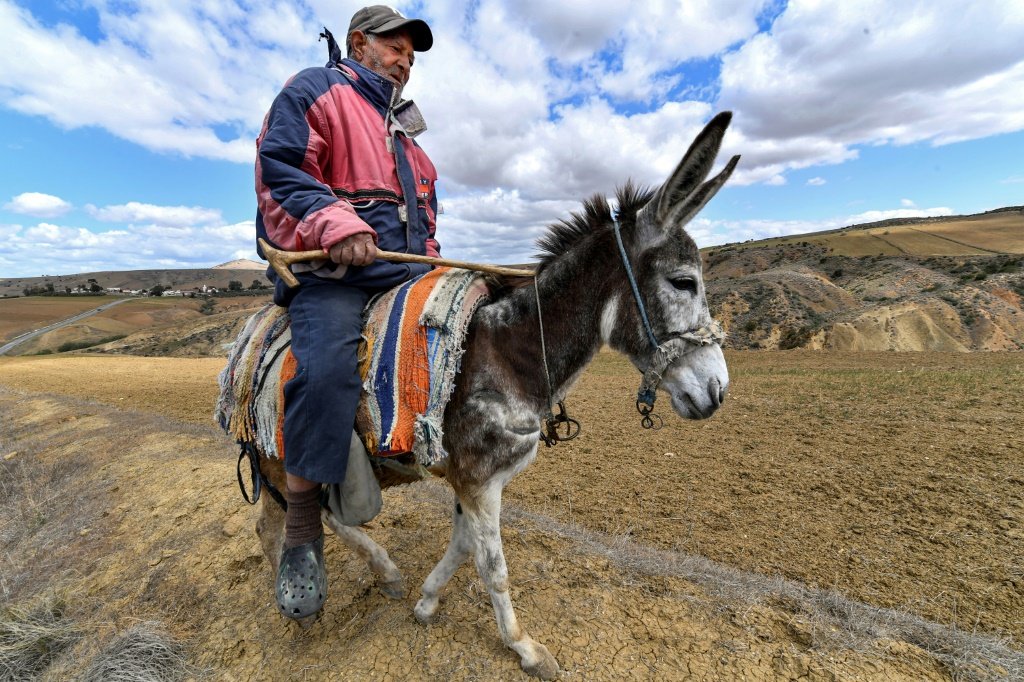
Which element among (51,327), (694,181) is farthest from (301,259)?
(51,327)

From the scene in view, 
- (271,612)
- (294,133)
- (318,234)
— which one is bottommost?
(271,612)

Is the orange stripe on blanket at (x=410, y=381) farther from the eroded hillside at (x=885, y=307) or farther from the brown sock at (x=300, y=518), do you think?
the eroded hillside at (x=885, y=307)

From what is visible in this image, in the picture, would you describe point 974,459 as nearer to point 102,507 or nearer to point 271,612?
point 271,612

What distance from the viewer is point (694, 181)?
1.99 m

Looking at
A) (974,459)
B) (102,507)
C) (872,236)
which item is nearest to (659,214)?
(102,507)

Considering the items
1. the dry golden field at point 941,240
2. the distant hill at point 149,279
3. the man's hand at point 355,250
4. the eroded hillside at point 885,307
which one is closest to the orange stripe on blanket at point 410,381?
the man's hand at point 355,250

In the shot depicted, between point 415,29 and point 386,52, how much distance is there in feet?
0.67

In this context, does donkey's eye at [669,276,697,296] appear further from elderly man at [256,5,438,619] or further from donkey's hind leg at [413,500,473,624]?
donkey's hind leg at [413,500,473,624]

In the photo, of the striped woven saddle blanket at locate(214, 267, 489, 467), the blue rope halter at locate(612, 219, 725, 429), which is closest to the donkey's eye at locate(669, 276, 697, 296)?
the blue rope halter at locate(612, 219, 725, 429)

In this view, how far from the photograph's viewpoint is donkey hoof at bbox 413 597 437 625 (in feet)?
9.48

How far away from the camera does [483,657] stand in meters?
2.62

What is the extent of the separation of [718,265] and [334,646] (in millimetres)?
64229

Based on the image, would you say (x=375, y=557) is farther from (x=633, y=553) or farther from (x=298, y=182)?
(x=298, y=182)

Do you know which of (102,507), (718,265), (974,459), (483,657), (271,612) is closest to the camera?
(483,657)
